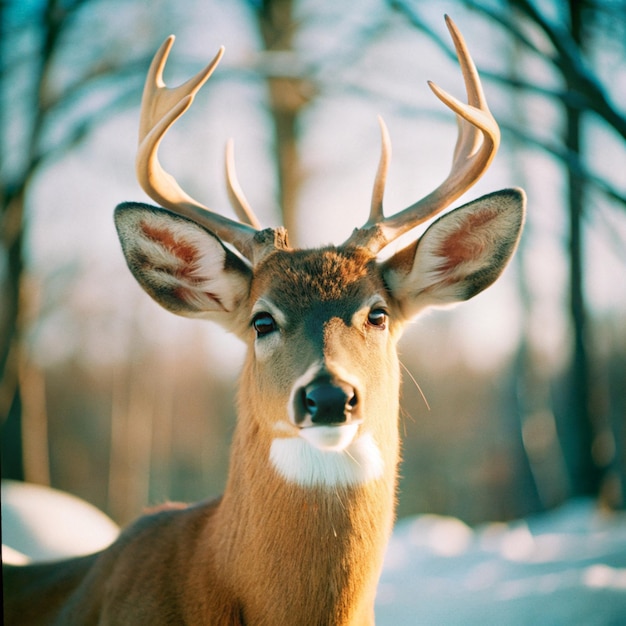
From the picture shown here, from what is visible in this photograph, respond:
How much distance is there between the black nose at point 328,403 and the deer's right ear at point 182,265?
3.00 ft

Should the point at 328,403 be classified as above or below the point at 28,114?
below

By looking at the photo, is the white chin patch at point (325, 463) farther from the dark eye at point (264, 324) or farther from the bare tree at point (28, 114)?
the bare tree at point (28, 114)

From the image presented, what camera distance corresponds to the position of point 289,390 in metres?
2.44

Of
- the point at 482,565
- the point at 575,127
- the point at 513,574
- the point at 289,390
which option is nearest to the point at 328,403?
the point at 289,390

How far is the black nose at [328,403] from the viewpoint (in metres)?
2.14

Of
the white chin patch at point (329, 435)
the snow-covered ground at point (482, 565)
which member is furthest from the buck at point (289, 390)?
the snow-covered ground at point (482, 565)

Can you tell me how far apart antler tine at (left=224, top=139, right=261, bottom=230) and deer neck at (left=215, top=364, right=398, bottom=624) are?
4.50 ft

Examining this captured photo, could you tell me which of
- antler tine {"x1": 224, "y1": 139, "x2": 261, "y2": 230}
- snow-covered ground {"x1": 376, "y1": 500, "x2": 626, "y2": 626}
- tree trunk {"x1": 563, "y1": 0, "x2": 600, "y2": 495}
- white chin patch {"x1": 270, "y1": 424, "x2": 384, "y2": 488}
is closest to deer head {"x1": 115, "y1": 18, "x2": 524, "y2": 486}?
white chin patch {"x1": 270, "y1": 424, "x2": 384, "y2": 488}

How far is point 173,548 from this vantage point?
9.34ft

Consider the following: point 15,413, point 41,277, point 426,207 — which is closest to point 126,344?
point 41,277

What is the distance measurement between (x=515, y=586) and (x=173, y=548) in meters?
2.79

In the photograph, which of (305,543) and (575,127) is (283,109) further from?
(305,543)

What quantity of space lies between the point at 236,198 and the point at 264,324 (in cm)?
119

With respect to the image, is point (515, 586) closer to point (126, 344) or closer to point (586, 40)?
point (586, 40)
